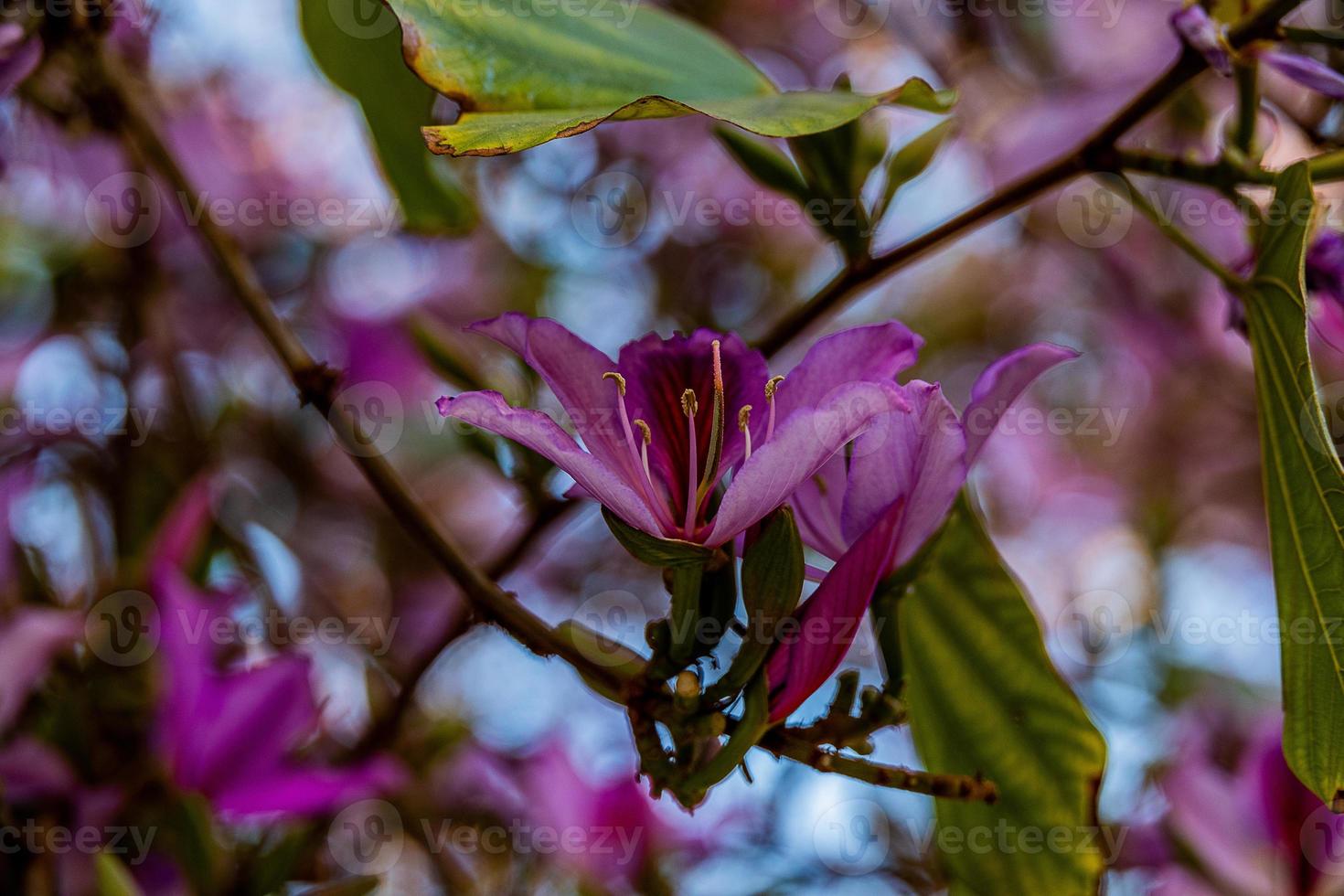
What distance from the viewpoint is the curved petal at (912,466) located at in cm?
56

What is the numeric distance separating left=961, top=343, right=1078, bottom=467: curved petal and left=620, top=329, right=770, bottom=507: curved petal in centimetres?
12

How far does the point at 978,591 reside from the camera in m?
0.74

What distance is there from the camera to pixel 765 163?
0.76 metres

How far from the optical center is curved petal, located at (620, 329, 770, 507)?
0.61m

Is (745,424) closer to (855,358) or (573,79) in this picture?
(855,358)

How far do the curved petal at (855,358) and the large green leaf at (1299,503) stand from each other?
0.21 metres

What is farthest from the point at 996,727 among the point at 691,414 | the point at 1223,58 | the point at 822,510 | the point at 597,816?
the point at 597,816

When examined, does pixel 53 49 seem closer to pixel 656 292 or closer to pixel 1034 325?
pixel 656 292

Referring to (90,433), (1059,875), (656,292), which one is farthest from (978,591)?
(656,292)

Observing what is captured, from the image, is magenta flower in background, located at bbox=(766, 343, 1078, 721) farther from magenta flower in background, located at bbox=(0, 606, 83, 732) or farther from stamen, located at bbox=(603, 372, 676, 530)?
magenta flower in background, located at bbox=(0, 606, 83, 732)

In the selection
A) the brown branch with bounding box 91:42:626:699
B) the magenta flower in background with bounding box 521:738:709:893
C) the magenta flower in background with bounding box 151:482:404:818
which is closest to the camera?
the brown branch with bounding box 91:42:626:699

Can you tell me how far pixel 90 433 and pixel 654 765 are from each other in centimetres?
110

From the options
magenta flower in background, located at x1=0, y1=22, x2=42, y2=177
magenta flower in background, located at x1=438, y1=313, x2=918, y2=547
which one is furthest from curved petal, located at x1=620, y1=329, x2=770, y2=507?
magenta flower in background, located at x1=0, y1=22, x2=42, y2=177

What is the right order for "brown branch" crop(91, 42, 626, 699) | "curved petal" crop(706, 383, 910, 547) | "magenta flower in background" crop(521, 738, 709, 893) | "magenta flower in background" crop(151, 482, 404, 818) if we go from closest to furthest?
"curved petal" crop(706, 383, 910, 547), "brown branch" crop(91, 42, 626, 699), "magenta flower in background" crop(151, 482, 404, 818), "magenta flower in background" crop(521, 738, 709, 893)
